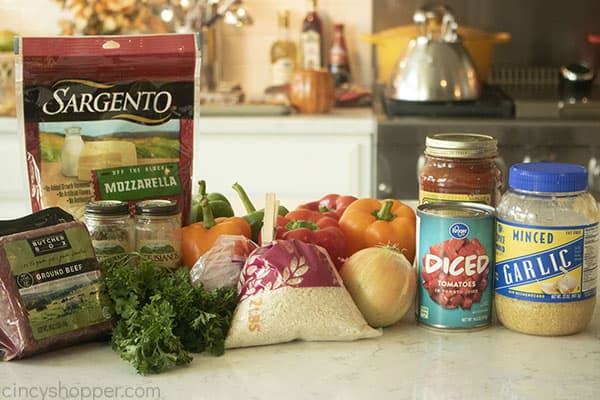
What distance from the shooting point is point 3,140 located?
3.01 m

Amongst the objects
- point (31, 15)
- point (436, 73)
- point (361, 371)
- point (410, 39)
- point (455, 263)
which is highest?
point (31, 15)

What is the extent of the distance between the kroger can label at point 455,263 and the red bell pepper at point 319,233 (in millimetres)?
124

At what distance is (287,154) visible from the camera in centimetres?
296

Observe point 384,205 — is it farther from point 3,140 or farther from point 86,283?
point 3,140

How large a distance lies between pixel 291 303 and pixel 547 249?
0.29m

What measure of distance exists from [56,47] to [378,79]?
8.02 ft

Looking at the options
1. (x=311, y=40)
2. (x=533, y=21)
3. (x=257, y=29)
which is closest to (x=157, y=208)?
(x=311, y=40)

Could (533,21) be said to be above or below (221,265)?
above

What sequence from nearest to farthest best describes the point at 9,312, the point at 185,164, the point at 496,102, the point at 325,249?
the point at 9,312, the point at 325,249, the point at 185,164, the point at 496,102

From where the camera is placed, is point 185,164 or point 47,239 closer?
point 47,239

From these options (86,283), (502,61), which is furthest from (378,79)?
(86,283)

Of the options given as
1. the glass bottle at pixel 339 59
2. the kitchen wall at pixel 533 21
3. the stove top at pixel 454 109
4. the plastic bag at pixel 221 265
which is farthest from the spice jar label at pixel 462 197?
the kitchen wall at pixel 533 21

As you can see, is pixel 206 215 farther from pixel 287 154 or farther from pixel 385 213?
pixel 287 154

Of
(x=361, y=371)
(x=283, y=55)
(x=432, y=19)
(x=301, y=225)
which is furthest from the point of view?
(x=283, y=55)
